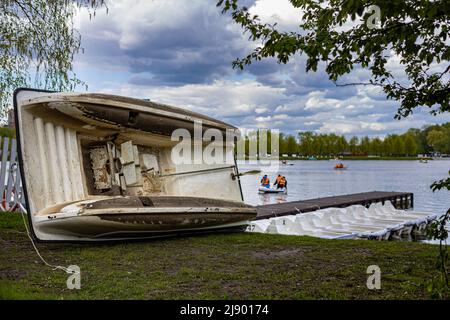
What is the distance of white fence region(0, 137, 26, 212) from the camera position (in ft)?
37.7

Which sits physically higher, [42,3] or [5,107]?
[42,3]

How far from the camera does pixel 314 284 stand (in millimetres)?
5359

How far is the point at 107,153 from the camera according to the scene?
9.18 m

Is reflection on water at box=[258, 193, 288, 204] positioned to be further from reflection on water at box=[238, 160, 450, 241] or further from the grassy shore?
the grassy shore

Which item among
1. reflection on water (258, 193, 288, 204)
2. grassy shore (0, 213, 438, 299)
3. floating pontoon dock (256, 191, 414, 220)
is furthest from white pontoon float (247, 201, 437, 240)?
reflection on water (258, 193, 288, 204)

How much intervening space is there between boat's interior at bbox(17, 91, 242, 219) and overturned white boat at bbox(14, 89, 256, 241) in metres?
0.02

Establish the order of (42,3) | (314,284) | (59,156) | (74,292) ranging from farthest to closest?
1. (42,3)
2. (59,156)
3. (314,284)
4. (74,292)

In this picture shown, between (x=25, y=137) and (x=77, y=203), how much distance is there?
1.31 meters

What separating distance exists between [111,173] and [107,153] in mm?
384

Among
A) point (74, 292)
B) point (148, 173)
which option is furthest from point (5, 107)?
point (74, 292)

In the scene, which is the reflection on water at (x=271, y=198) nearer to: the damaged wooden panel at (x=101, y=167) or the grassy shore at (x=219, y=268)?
the damaged wooden panel at (x=101, y=167)

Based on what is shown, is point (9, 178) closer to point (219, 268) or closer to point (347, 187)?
point (219, 268)

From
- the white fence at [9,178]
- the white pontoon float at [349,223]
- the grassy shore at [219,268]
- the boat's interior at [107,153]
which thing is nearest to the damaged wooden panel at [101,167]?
the boat's interior at [107,153]
